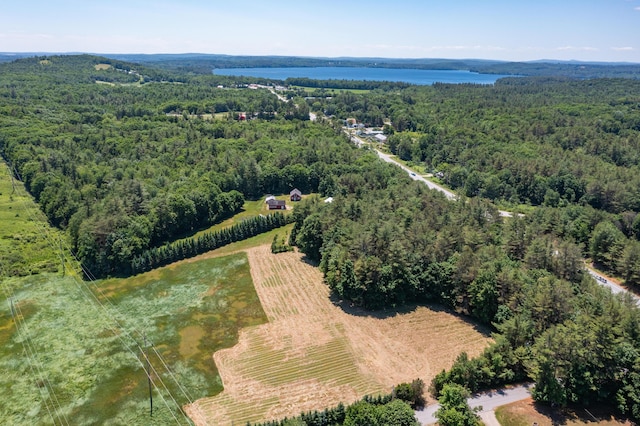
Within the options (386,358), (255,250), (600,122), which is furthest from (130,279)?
(600,122)

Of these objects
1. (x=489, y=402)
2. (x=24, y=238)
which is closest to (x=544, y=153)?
(x=489, y=402)

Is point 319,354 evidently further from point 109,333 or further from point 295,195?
point 295,195

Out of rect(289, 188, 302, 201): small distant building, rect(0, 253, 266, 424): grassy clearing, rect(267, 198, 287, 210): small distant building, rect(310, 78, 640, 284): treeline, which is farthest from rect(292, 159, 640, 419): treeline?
rect(289, 188, 302, 201): small distant building

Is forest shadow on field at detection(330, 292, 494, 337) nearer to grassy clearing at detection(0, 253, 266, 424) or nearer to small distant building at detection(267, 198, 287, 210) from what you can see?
grassy clearing at detection(0, 253, 266, 424)

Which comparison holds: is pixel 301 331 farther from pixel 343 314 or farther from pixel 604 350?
pixel 604 350

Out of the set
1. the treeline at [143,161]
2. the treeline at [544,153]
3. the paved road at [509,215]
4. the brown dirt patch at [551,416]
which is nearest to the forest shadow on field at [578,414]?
the brown dirt patch at [551,416]

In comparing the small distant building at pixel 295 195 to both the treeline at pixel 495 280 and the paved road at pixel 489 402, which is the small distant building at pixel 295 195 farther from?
the paved road at pixel 489 402
